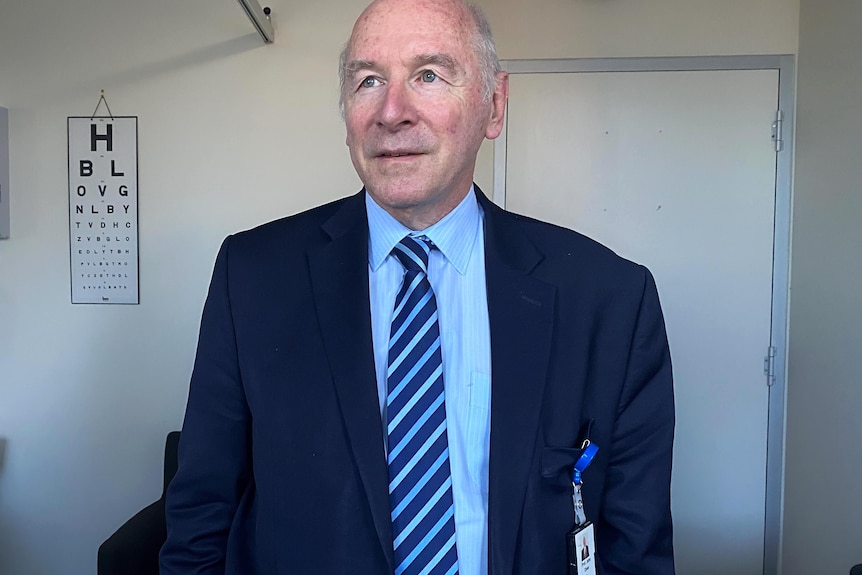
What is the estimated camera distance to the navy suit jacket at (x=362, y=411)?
2.87 ft

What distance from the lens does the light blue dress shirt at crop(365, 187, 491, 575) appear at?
35.4 inches

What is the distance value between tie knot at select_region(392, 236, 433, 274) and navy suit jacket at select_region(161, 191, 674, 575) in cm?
6

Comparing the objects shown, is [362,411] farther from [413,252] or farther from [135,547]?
[135,547]

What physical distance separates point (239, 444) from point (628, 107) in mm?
1958

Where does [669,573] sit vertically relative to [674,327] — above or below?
below

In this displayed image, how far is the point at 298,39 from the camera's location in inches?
93.2

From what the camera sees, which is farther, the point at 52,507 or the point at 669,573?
the point at 52,507

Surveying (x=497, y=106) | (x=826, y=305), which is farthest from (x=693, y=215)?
(x=497, y=106)

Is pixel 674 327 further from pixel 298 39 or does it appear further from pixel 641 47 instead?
pixel 298 39

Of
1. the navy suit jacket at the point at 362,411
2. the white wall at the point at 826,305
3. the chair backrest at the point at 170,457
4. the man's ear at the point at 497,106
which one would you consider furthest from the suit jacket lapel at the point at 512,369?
the chair backrest at the point at 170,457

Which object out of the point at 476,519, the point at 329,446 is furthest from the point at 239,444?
the point at 476,519

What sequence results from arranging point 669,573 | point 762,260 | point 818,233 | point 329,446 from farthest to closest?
point 762,260
point 818,233
point 669,573
point 329,446

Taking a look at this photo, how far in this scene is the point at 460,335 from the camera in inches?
38.1

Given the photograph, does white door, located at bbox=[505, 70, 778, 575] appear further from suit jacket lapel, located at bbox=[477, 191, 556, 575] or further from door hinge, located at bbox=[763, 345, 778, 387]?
suit jacket lapel, located at bbox=[477, 191, 556, 575]
